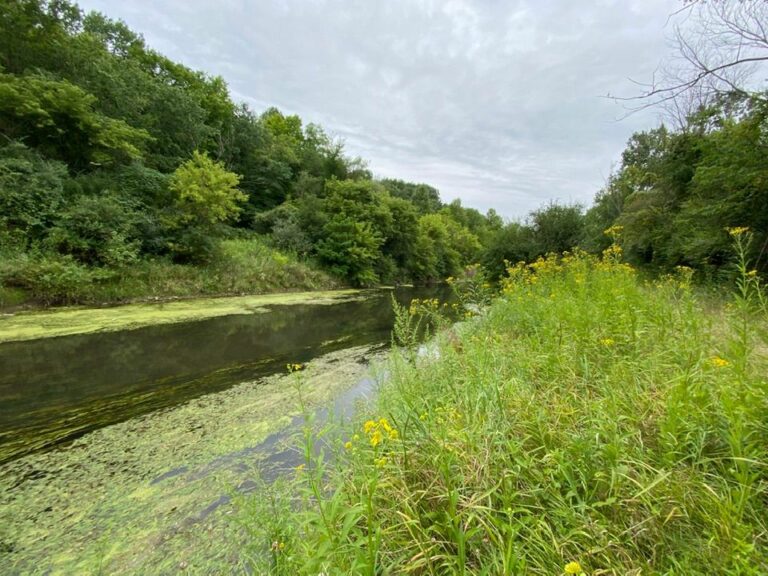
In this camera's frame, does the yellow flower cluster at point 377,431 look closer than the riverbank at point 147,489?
Yes

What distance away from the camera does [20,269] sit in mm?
6645

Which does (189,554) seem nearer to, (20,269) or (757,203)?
(757,203)

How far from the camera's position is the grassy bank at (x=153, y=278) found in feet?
22.2

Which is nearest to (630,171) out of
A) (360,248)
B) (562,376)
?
(360,248)

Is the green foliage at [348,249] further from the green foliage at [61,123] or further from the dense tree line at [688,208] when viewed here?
the green foliage at [61,123]

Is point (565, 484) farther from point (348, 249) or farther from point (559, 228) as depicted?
point (348, 249)

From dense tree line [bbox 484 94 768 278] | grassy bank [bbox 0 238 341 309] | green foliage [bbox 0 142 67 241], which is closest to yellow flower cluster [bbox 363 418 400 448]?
dense tree line [bbox 484 94 768 278]

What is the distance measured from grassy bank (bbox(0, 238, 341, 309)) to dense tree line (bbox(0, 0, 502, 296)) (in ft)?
0.59

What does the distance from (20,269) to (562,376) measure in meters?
9.85

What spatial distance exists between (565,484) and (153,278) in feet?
35.5

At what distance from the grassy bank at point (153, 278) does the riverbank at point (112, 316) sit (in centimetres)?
53

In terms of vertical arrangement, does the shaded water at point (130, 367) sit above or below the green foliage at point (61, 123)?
below

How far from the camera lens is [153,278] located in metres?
9.16

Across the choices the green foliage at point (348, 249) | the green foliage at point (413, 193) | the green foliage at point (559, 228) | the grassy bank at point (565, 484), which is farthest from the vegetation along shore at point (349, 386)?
the green foliage at point (413, 193)
